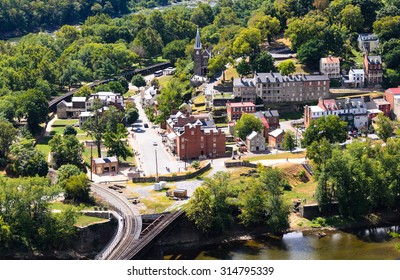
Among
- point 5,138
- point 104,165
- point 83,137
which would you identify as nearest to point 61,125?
point 83,137

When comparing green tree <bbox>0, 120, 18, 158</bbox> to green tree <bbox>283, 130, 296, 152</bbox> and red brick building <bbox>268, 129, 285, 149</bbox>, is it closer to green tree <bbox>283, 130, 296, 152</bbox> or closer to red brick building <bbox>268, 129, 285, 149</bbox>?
red brick building <bbox>268, 129, 285, 149</bbox>

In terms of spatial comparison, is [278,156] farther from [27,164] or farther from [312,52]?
[312,52]

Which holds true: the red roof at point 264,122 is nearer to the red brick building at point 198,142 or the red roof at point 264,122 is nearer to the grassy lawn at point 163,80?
the red brick building at point 198,142

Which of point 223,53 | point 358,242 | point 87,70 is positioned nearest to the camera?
point 358,242

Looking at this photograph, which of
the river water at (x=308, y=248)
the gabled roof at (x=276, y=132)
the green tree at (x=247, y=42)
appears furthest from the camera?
the green tree at (x=247, y=42)

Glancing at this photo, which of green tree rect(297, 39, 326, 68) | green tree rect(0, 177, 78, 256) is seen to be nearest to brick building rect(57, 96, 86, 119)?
green tree rect(297, 39, 326, 68)

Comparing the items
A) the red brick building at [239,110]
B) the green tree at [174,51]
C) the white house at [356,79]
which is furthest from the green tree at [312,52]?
the green tree at [174,51]

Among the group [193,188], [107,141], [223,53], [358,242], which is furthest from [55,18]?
[358,242]

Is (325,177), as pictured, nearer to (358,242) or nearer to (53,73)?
(358,242)
